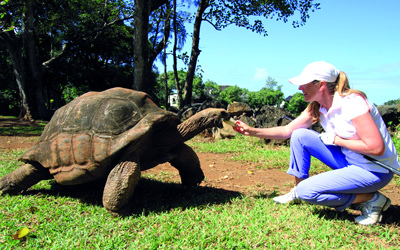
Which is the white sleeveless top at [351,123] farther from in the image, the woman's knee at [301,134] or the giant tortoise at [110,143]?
the giant tortoise at [110,143]

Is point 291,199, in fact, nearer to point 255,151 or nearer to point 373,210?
point 373,210

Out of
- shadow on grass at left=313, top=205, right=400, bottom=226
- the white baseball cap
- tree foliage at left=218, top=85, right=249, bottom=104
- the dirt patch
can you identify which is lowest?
the dirt patch

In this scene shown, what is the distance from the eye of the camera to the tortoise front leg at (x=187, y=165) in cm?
359

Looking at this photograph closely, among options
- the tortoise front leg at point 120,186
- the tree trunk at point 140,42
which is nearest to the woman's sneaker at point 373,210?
the tortoise front leg at point 120,186

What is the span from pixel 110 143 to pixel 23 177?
1.39 meters

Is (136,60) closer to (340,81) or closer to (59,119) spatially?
(59,119)

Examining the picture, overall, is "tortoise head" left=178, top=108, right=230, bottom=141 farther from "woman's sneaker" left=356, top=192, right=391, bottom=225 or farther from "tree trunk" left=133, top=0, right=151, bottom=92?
"tree trunk" left=133, top=0, right=151, bottom=92

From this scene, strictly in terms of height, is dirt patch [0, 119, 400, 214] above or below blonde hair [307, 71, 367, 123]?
below

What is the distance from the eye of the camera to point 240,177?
15.6 feet

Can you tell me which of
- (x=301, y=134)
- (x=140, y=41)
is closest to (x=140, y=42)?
(x=140, y=41)

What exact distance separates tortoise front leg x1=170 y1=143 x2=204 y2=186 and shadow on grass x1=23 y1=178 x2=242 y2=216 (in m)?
0.15

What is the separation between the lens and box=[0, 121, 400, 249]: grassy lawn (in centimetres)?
238

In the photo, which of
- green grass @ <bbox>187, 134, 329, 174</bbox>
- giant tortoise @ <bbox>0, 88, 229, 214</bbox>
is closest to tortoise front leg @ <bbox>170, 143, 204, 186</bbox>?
giant tortoise @ <bbox>0, 88, 229, 214</bbox>

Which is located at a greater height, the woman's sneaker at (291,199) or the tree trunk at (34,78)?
the tree trunk at (34,78)
